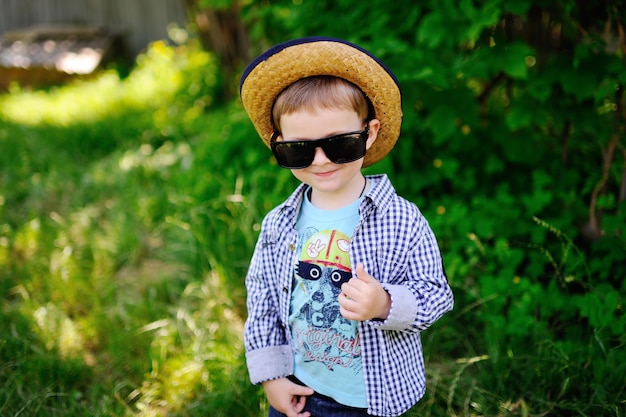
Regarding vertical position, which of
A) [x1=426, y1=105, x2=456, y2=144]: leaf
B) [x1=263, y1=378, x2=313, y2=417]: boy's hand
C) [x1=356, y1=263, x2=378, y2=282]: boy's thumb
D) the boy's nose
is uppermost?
the boy's nose

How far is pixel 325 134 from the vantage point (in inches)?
59.1

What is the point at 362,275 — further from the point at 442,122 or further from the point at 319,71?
the point at 442,122

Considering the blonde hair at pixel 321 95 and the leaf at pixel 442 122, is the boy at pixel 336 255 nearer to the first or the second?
the blonde hair at pixel 321 95

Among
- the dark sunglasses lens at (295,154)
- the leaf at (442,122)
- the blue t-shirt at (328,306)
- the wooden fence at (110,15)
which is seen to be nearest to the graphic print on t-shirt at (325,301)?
the blue t-shirt at (328,306)

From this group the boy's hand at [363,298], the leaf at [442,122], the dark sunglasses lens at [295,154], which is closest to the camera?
the boy's hand at [363,298]

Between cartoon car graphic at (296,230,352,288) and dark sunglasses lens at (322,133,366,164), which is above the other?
dark sunglasses lens at (322,133,366,164)

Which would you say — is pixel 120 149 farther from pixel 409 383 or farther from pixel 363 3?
pixel 409 383

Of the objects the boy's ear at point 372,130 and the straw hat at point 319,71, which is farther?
the boy's ear at point 372,130

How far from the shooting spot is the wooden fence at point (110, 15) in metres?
9.16

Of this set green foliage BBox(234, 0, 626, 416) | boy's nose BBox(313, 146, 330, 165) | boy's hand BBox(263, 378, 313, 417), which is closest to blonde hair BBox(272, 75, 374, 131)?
boy's nose BBox(313, 146, 330, 165)

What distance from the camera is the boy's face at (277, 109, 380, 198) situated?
4.89 feet

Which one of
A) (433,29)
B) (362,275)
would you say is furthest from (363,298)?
(433,29)

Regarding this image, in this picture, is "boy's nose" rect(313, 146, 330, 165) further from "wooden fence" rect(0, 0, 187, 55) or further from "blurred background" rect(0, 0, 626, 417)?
"wooden fence" rect(0, 0, 187, 55)

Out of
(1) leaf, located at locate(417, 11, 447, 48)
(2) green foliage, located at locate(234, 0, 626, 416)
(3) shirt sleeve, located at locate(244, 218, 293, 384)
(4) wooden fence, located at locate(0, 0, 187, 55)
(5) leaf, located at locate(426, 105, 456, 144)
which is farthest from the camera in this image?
(4) wooden fence, located at locate(0, 0, 187, 55)
